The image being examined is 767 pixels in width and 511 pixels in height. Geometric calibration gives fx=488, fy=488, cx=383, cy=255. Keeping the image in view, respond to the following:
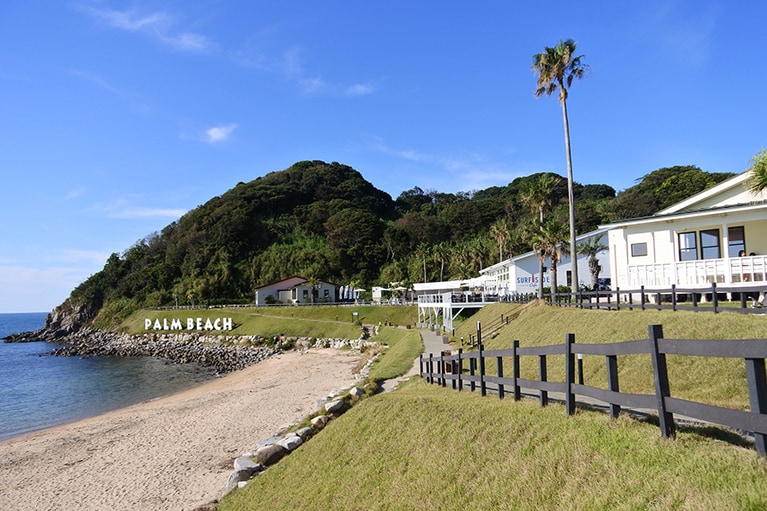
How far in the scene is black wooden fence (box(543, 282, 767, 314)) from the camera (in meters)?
13.2

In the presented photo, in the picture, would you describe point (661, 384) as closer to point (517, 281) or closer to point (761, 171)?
point (761, 171)

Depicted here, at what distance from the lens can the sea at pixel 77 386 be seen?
92.0 ft

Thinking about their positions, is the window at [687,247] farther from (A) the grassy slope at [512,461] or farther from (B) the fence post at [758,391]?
Answer: (B) the fence post at [758,391]

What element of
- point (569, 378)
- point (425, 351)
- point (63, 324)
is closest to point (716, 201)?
point (425, 351)

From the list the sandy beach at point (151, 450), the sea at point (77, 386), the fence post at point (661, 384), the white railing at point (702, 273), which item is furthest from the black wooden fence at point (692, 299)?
the sea at point (77, 386)

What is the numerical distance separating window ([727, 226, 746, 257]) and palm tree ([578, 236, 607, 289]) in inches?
791

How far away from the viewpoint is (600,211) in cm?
8319

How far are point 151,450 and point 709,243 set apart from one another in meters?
24.3

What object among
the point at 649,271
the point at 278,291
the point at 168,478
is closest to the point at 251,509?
the point at 168,478

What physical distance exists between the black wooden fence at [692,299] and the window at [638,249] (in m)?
2.06

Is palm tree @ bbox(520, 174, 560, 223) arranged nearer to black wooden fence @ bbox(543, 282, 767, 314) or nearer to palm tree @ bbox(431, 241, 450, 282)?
black wooden fence @ bbox(543, 282, 767, 314)

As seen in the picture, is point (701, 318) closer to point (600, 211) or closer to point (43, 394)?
point (43, 394)

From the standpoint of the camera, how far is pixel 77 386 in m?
38.5

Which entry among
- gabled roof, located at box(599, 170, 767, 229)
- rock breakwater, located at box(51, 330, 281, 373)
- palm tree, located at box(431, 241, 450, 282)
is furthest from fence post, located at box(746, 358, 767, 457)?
palm tree, located at box(431, 241, 450, 282)
